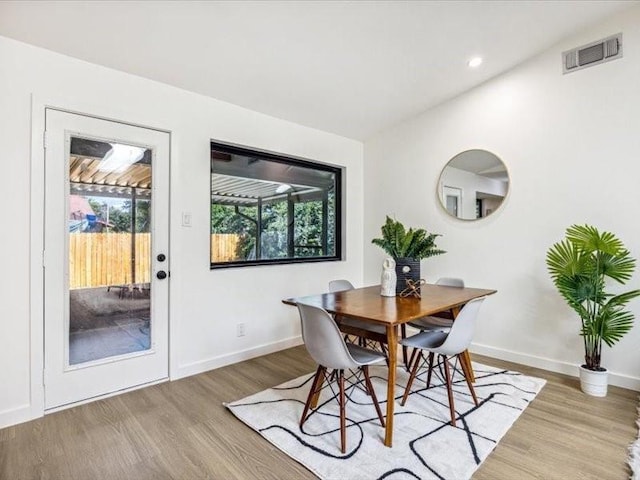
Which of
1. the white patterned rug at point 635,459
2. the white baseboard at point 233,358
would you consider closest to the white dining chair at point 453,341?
the white patterned rug at point 635,459

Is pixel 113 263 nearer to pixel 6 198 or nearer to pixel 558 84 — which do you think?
pixel 6 198

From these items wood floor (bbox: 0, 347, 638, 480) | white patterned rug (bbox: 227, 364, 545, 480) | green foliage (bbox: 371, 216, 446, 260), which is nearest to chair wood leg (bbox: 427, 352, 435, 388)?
white patterned rug (bbox: 227, 364, 545, 480)

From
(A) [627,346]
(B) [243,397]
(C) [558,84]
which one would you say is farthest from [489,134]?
(B) [243,397]

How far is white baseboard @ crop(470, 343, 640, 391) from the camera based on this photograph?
9.27ft

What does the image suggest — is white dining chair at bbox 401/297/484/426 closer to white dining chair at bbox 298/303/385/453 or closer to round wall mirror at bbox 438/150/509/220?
white dining chair at bbox 298/303/385/453

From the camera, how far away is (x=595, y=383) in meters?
2.69

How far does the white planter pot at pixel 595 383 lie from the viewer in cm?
268

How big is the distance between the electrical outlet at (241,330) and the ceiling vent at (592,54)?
12.1 ft

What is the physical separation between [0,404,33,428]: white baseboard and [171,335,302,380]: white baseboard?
36.5 inches

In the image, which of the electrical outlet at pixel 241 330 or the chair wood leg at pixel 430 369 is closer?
the chair wood leg at pixel 430 369

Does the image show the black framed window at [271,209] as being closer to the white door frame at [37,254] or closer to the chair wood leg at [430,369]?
the white door frame at [37,254]

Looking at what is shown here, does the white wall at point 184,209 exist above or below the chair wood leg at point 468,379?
above

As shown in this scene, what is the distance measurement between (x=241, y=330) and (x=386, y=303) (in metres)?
1.65

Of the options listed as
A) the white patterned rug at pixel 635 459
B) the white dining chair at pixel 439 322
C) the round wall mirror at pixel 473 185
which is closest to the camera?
the white patterned rug at pixel 635 459
